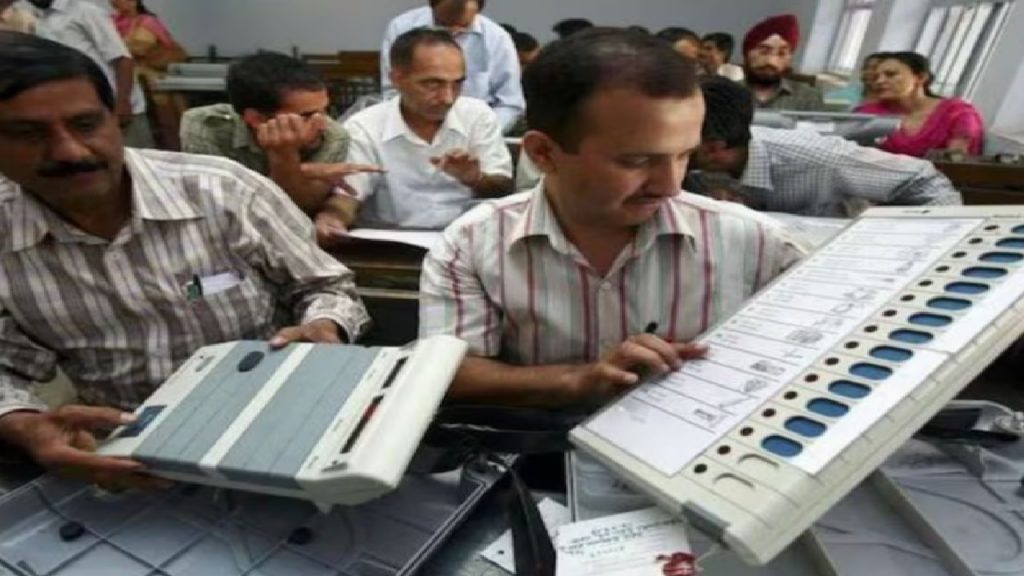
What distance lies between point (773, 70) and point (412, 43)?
8.12ft

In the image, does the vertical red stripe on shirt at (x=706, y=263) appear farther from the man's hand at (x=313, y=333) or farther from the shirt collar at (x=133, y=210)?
the shirt collar at (x=133, y=210)

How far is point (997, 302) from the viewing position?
1.91 ft

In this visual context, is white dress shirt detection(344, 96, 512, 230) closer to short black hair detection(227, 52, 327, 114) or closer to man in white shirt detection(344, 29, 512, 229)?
man in white shirt detection(344, 29, 512, 229)

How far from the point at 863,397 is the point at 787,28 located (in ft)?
13.0

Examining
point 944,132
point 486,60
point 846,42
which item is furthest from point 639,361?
point 846,42

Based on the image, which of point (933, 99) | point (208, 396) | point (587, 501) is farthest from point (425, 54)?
point (933, 99)

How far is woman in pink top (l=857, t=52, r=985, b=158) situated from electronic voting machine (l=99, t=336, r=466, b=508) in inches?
104

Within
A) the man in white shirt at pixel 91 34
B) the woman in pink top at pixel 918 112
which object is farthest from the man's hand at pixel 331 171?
the woman in pink top at pixel 918 112

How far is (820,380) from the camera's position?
23.7 inches

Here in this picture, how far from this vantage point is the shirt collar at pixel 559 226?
954mm

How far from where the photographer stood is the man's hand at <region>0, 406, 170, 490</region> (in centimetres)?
74

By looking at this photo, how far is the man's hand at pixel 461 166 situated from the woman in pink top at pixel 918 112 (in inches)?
70.1

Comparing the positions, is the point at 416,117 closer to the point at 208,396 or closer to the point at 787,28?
the point at 208,396

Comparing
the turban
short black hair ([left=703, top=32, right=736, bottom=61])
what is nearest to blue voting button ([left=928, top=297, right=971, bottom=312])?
the turban
